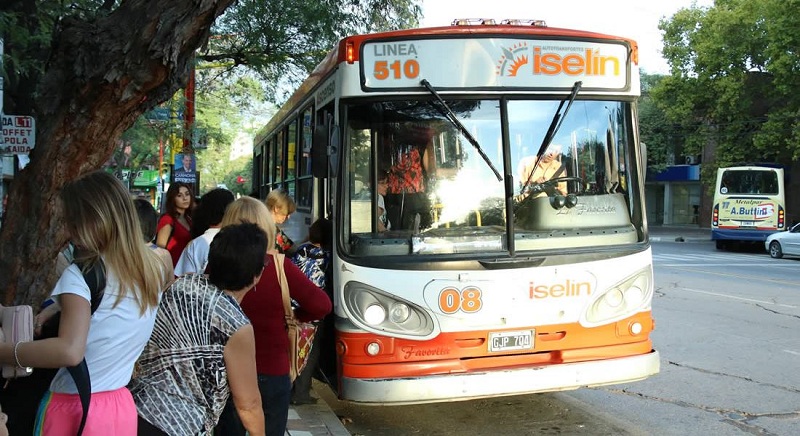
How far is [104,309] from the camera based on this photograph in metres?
2.56

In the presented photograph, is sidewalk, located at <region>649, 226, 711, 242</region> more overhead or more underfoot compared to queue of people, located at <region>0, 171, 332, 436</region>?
more underfoot

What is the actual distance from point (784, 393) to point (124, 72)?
6477mm

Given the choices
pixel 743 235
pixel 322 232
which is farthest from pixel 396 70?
pixel 743 235

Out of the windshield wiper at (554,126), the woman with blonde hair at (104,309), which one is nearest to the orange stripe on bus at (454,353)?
the windshield wiper at (554,126)

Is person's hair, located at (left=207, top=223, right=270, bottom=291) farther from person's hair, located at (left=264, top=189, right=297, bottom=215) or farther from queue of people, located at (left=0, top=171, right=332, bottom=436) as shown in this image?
person's hair, located at (left=264, top=189, right=297, bottom=215)

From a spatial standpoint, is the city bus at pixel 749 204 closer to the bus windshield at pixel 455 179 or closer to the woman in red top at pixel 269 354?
the bus windshield at pixel 455 179

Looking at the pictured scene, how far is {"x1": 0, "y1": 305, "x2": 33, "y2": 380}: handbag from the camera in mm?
2562

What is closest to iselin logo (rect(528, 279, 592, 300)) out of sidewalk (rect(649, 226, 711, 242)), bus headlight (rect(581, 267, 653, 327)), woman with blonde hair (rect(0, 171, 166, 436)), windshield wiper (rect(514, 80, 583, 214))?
bus headlight (rect(581, 267, 653, 327))

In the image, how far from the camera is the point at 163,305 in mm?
2791

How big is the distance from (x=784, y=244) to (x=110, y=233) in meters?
25.8

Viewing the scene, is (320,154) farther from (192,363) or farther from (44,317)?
(192,363)

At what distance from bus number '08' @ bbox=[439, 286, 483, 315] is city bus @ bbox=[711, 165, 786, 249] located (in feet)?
85.5

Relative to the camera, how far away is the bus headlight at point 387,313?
518 cm

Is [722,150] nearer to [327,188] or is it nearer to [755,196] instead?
[755,196]
